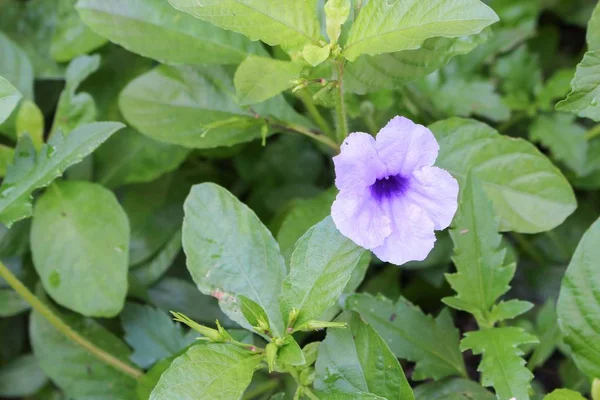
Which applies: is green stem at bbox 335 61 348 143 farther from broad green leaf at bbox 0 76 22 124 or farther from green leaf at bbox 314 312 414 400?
broad green leaf at bbox 0 76 22 124

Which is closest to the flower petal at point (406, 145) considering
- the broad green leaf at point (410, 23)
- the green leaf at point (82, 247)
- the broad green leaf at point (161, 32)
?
the broad green leaf at point (410, 23)

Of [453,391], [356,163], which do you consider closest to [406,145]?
[356,163]

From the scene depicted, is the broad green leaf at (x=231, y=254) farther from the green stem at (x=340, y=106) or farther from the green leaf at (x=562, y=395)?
the green leaf at (x=562, y=395)

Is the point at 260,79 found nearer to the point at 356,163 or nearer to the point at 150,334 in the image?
the point at 356,163

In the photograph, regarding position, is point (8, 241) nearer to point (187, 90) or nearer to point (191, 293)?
point (191, 293)

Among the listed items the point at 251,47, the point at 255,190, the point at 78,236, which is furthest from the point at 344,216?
the point at 255,190

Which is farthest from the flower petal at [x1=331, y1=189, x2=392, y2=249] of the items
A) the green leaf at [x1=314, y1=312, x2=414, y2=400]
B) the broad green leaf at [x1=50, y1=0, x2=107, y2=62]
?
the broad green leaf at [x1=50, y1=0, x2=107, y2=62]
